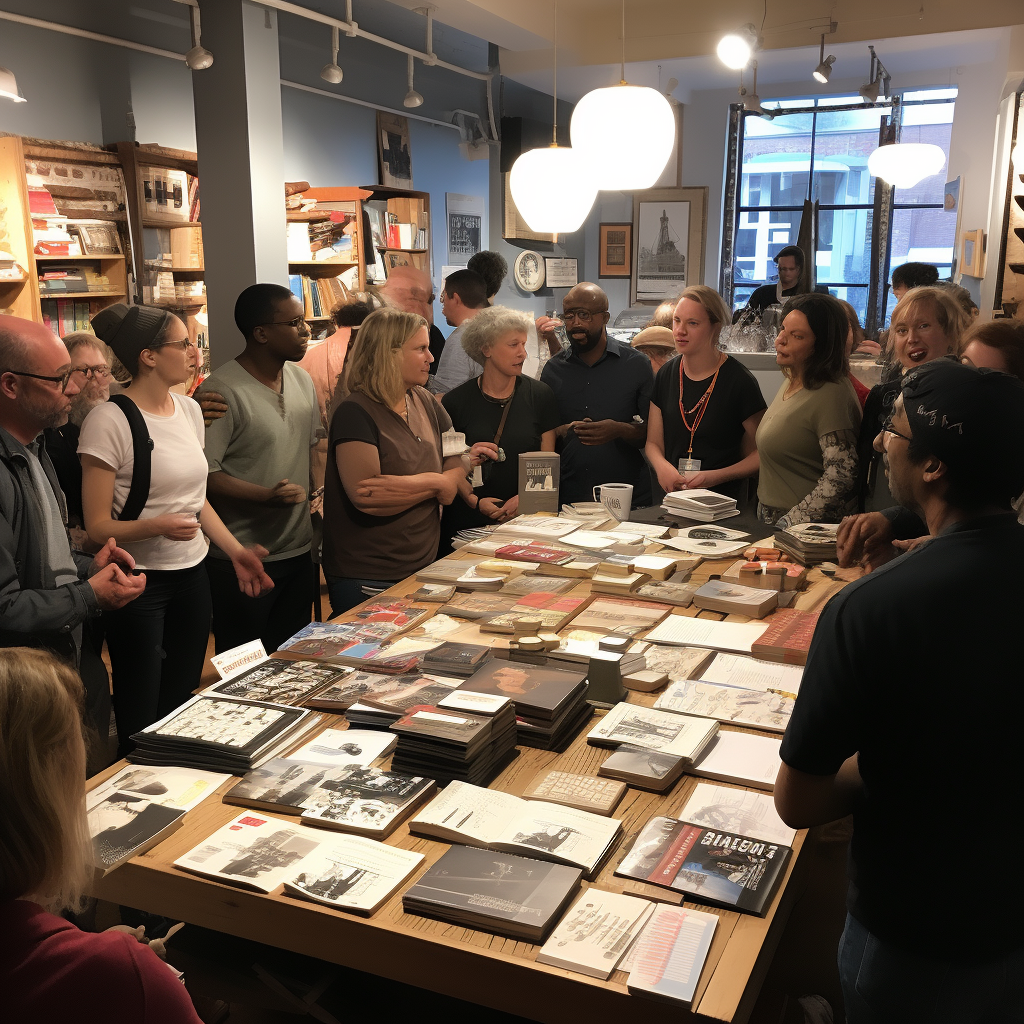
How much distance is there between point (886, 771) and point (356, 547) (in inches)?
87.9

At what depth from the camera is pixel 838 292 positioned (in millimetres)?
11109

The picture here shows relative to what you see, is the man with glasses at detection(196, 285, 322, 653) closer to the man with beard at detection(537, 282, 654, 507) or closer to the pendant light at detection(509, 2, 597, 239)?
the pendant light at detection(509, 2, 597, 239)

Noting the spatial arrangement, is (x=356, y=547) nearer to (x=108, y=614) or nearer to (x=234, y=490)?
(x=234, y=490)

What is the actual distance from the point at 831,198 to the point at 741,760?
10506 mm

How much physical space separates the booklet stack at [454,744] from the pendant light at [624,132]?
2.15 metres

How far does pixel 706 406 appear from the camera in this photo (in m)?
4.05

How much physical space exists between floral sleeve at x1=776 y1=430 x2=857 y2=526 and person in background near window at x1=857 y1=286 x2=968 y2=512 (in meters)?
0.08

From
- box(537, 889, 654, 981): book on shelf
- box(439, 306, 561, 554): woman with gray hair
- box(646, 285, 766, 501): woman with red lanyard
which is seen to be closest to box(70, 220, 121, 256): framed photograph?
box(439, 306, 561, 554): woman with gray hair

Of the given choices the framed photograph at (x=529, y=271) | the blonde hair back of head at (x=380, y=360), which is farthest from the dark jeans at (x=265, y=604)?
the framed photograph at (x=529, y=271)

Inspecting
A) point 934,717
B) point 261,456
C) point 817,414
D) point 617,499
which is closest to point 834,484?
point 817,414

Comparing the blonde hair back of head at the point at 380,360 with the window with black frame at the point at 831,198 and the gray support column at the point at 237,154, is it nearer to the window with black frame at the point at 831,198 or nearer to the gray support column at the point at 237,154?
the gray support column at the point at 237,154

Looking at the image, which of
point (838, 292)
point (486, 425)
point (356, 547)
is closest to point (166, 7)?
point (486, 425)

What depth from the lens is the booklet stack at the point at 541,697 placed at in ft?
6.72

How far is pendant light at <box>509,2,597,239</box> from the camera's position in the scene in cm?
358
